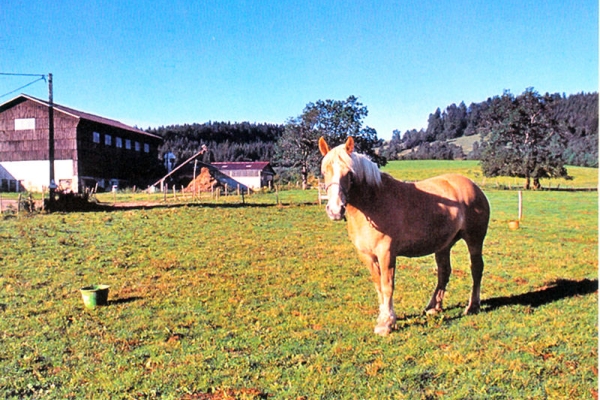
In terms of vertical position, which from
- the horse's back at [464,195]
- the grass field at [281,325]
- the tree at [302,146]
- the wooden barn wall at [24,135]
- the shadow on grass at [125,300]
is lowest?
the shadow on grass at [125,300]

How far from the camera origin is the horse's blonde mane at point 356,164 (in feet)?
12.1

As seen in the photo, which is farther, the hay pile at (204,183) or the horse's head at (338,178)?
the hay pile at (204,183)

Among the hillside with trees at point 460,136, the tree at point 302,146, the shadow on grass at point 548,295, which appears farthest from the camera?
the shadow on grass at point 548,295

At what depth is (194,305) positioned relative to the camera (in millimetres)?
6195

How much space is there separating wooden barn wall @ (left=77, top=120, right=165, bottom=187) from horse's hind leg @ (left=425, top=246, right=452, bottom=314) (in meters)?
13.5

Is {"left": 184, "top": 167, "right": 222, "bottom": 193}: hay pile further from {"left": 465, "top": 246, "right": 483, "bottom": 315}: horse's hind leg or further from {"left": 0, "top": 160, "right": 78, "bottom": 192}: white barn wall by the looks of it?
{"left": 465, "top": 246, "right": 483, "bottom": 315}: horse's hind leg

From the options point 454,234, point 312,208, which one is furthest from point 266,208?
point 454,234

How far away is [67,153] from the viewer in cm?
2512

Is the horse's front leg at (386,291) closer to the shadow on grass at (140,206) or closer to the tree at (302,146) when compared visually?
the tree at (302,146)

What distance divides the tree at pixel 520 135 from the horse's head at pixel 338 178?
277 centimetres

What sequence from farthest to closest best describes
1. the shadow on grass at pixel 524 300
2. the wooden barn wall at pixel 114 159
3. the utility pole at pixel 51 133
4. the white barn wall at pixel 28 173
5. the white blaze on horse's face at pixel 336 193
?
the wooden barn wall at pixel 114 159 < the white barn wall at pixel 28 173 < the utility pole at pixel 51 133 < the shadow on grass at pixel 524 300 < the white blaze on horse's face at pixel 336 193

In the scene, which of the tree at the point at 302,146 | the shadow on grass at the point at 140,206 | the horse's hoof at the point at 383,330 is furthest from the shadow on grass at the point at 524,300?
the shadow on grass at the point at 140,206

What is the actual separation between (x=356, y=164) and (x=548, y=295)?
13.7 ft

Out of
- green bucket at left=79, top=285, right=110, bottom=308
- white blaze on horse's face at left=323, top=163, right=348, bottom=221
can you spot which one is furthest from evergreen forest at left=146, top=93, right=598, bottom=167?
green bucket at left=79, top=285, right=110, bottom=308
